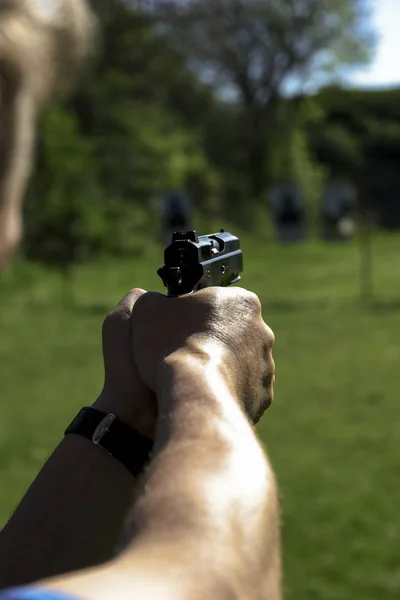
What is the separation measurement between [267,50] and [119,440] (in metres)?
27.4

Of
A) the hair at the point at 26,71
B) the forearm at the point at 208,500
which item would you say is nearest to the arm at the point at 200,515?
the forearm at the point at 208,500

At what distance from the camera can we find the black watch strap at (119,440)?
1197 millimetres

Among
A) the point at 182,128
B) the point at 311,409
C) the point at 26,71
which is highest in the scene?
the point at 26,71

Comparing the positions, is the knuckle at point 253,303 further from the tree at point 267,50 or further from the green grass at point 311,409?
the tree at point 267,50

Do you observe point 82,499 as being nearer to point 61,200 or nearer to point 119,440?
point 119,440

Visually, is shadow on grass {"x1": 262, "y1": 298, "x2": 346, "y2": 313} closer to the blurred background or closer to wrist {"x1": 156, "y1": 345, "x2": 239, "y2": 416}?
the blurred background

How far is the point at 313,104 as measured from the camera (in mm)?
29094

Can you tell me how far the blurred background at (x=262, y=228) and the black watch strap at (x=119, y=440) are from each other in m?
0.44

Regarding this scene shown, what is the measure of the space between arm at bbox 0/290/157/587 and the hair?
0.39 m

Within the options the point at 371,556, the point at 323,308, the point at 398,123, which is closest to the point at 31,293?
the point at 323,308

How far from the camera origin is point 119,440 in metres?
1.20

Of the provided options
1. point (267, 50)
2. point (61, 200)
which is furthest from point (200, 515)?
point (267, 50)

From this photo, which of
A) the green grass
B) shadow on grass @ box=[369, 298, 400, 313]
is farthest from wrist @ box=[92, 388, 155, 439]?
shadow on grass @ box=[369, 298, 400, 313]

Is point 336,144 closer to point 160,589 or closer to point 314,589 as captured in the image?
point 314,589
